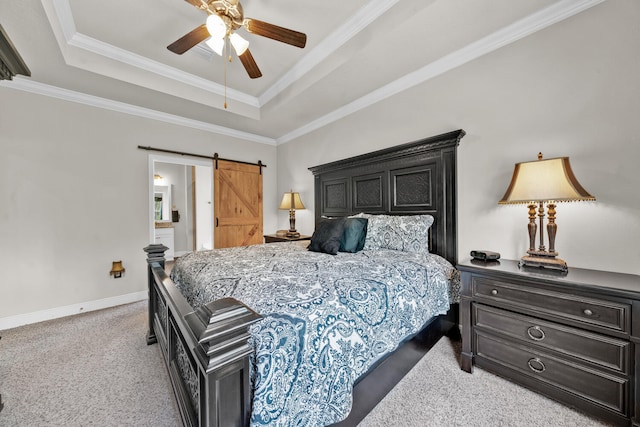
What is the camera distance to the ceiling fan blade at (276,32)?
176 centimetres

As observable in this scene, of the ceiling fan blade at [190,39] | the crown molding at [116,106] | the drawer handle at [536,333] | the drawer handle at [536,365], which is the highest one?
the crown molding at [116,106]

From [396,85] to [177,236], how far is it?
621 cm

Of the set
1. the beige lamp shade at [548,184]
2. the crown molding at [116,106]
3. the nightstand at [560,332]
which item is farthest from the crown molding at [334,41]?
the nightstand at [560,332]

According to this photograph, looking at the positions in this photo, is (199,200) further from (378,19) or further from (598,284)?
(598,284)

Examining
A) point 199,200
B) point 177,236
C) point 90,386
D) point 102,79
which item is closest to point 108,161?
point 102,79

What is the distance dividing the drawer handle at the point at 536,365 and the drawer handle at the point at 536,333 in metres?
0.13

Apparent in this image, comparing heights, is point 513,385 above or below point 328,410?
below

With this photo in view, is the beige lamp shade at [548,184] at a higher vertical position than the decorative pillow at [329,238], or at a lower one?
higher

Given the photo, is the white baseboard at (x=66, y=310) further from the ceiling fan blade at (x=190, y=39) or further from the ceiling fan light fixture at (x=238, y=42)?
the ceiling fan light fixture at (x=238, y=42)

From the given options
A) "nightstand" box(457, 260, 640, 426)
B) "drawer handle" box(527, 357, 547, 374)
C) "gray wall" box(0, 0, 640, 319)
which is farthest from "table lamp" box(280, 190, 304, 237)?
"drawer handle" box(527, 357, 547, 374)

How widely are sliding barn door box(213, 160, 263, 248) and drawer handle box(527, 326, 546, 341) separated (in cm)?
397

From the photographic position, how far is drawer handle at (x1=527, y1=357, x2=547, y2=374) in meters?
1.52

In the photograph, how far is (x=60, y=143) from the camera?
9.37 feet

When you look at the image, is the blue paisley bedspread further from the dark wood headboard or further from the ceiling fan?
the ceiling fan
